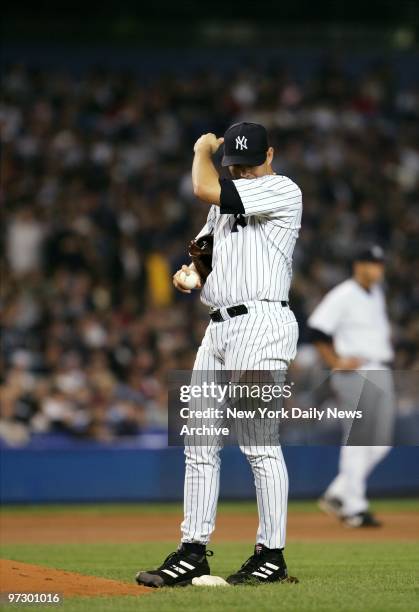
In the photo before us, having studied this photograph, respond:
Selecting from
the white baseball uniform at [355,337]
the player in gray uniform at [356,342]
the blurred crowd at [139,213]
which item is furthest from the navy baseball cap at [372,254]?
the blurred crowd at [139,213]

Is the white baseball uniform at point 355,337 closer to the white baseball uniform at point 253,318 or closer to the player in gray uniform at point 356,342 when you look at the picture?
the player in gray uniform at point 356,342

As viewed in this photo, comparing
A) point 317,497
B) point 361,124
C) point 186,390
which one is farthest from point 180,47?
point 186,390

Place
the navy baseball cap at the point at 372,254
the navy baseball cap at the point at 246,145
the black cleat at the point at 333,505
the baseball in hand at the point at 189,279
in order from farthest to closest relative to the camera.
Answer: the black cleat at the point at 333,505 < the navy baseball cap at the point at 372,254 < the baseball in hand at the point at 189,279 < the navy baseball cap at the point at 246,145

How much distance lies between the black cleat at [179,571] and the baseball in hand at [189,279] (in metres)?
1.16

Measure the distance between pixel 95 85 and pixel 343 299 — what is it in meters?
9.08

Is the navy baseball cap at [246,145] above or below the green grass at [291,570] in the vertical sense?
above

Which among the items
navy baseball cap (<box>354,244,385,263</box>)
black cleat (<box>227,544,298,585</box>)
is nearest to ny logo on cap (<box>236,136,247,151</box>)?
black cleat (<box>227,544,298,585</box>)

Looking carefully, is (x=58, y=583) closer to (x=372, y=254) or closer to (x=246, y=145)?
(x=246, y=145)

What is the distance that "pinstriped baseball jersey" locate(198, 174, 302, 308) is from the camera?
5496 millimetres

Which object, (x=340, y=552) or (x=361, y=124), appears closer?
(x=340, y=552)

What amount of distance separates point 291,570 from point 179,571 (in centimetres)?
111

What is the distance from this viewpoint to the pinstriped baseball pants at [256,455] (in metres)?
5.46

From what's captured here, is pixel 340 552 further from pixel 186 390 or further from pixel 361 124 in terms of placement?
pixel 361 124

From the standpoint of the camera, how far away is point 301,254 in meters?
15.9
